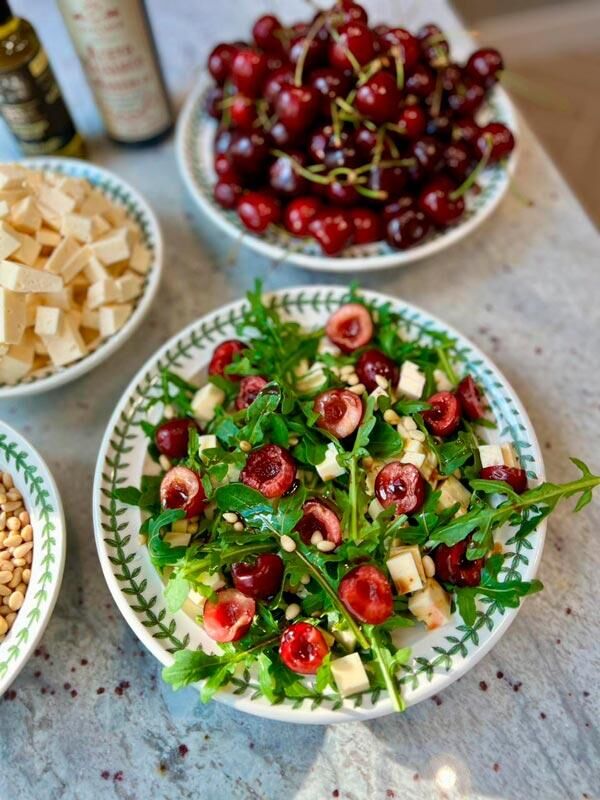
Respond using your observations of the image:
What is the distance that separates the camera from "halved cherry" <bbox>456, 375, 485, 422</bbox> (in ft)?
2.88

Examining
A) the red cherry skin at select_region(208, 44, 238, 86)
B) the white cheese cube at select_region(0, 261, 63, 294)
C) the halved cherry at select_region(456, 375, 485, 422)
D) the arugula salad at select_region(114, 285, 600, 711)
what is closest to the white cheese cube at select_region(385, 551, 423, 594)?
the arugula salad at select_region(114, 285, 600, 711)

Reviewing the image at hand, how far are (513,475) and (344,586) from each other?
24 cm

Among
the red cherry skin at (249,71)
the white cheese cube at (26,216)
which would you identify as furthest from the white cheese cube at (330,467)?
the red cherry skin at (249,71)

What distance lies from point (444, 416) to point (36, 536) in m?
0.53

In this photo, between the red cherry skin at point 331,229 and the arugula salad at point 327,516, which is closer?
the arugula salad at point 327,516

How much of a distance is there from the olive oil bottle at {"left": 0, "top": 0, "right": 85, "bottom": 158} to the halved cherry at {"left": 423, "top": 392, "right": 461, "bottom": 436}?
2.74ft

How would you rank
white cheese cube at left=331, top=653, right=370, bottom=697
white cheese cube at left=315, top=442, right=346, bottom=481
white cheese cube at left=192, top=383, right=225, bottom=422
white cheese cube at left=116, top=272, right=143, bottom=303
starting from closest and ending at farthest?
1. white cheese cube at left=331, top=653, right=370, bottom=697
2. white cheese cube at left=315, top=442, right=346, bottom=481
3. white cheese cube at left=192, top=383, right=225, bottom=422
4. white cheese cube at left=116, top=272, right=143, bottom=303

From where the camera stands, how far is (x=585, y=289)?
1.13 m

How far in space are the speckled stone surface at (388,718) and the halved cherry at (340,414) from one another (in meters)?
0.33

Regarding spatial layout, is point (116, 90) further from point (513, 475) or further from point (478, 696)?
point (478, 696)

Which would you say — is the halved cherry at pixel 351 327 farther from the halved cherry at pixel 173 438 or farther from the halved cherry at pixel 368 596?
the halved cherry at pixel 368 596

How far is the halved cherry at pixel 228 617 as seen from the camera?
0.74 meters

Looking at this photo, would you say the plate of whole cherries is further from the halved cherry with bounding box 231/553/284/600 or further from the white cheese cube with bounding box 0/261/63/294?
the halved cherry with bounding box 231/553/284/600

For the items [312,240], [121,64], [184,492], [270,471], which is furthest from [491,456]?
[121,64]
